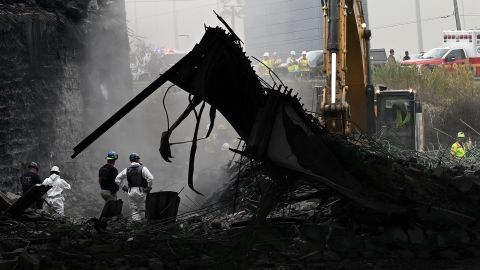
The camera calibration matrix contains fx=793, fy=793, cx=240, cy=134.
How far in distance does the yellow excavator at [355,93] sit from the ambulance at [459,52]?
1558 centimetres

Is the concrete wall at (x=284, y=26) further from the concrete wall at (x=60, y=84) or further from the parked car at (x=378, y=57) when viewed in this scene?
the concrete wall at (x=60, y=84)

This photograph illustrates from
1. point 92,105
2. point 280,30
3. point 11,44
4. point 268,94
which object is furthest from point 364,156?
point 280,30

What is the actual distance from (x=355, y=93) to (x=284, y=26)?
2588 centimetres

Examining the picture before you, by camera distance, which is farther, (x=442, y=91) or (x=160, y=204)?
(x=442, y=91)

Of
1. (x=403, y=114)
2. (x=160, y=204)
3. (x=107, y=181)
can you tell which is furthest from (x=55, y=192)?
(x=403, y=114)

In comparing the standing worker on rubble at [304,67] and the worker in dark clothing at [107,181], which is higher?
the standing worker on rubble at [304,67]

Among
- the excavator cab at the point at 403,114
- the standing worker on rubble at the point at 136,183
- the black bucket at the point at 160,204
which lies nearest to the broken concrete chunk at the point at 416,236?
the black bucket at the point at 160,204

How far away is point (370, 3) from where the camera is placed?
59.0 metres

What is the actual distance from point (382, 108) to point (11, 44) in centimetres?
733

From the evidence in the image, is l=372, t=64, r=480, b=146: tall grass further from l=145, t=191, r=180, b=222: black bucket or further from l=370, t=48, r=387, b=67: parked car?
l=145, t=191, r=180, b=222: black bucket

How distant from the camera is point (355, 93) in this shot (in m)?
13.9

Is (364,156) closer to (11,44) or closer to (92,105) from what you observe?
(11,44)

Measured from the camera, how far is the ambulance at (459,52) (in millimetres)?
31109

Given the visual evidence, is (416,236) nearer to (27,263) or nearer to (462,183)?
(462,183)
